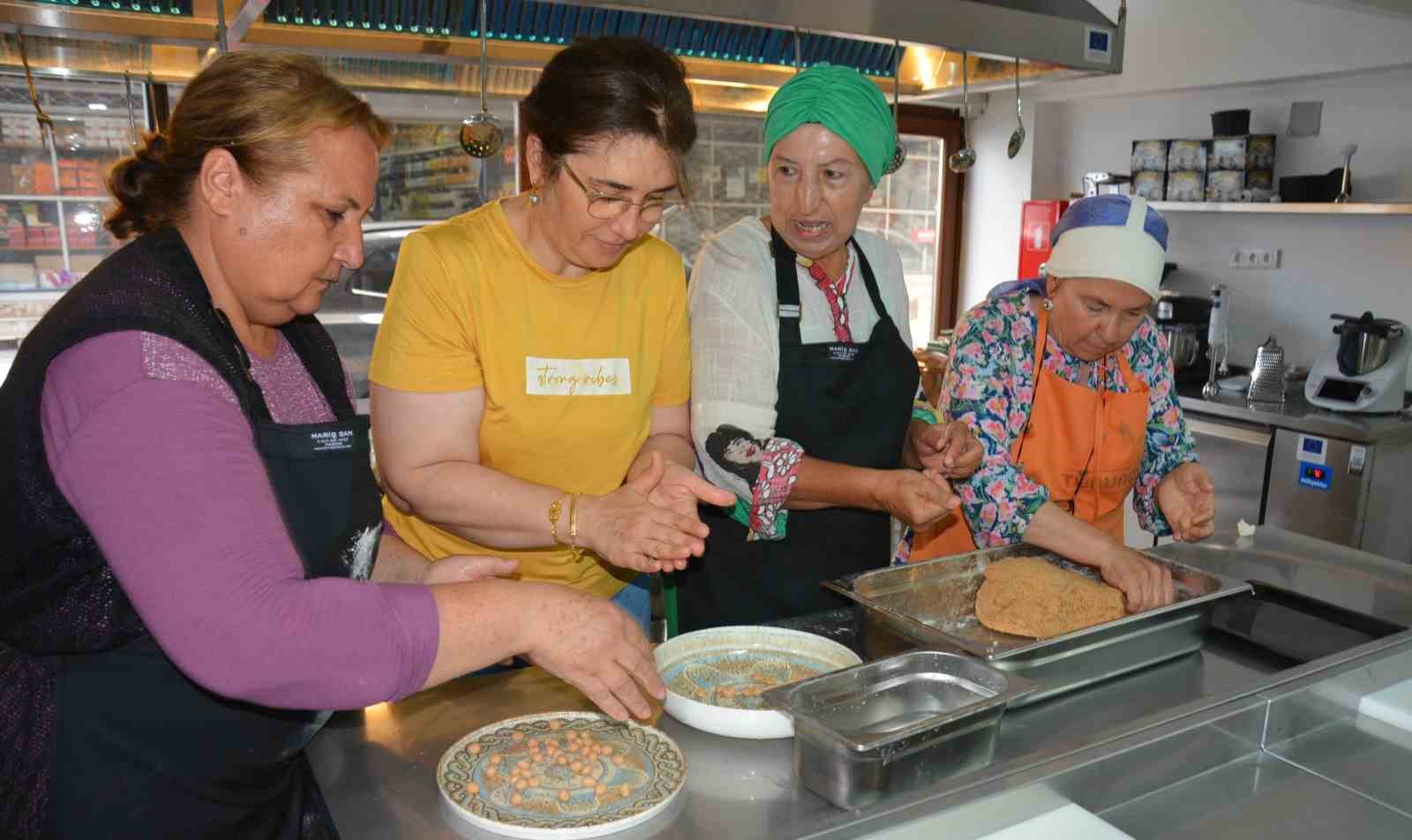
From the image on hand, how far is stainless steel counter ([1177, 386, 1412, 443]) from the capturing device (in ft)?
12.1

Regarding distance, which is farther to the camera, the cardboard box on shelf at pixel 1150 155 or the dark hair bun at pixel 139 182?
the cardboard box on shelf at pixel 1150 155

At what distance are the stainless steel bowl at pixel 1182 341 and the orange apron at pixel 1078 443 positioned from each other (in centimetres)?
255

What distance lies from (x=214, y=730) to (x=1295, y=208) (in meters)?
4.45

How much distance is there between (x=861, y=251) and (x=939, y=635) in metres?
0.93

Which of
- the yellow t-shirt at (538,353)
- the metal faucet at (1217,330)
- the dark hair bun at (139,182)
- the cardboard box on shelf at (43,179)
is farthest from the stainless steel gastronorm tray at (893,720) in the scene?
the cardboard box on shelf at (43,179)

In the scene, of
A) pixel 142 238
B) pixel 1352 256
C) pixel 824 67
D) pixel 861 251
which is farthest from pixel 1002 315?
pixel 1352 256

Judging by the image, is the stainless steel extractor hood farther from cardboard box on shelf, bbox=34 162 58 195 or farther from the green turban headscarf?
cardboard box on shelf, bbox=34 162 58 195

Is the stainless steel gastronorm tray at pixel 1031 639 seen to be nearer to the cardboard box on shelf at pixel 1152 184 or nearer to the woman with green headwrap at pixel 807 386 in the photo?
the woman with green headwrap at pixel 807 386

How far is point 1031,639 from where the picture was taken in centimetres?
156

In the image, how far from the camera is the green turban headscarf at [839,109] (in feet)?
6.03

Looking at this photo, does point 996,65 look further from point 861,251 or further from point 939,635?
point 939,635

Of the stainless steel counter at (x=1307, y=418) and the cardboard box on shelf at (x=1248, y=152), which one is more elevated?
the cardboard box on shelf at (x=1248, y=152)

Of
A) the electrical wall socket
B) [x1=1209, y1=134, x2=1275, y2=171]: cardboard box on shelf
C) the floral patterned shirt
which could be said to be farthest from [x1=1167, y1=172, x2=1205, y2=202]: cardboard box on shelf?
the floral patterned shirt

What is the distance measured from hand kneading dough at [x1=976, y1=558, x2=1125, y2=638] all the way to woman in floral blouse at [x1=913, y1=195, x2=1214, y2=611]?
0.16 metres
